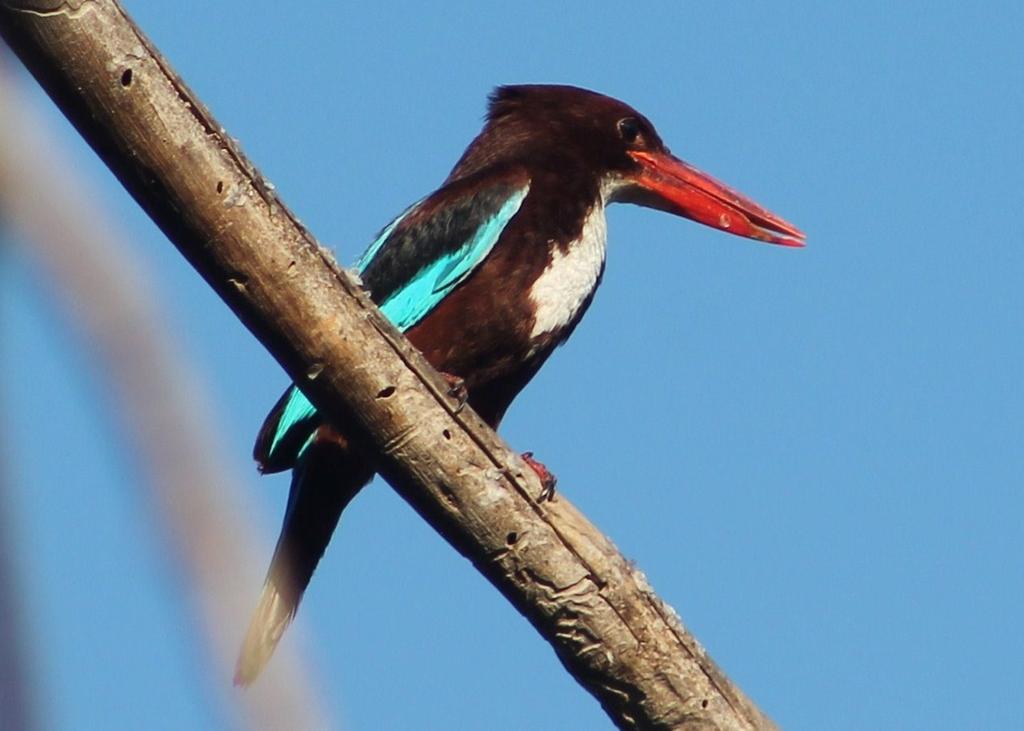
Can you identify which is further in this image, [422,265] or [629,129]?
[629,129]

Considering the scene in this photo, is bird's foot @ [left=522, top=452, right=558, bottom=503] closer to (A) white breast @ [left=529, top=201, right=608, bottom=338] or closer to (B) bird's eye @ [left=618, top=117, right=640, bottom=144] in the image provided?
(A) white breast @ [left=529, top=201, right=608, bottom=338]

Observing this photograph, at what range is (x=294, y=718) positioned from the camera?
726mm

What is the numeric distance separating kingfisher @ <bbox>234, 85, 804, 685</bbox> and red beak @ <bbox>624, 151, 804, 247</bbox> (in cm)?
26

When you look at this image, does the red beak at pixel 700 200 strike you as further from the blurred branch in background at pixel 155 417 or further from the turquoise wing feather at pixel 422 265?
the blurred branch in background at pixel 155 417

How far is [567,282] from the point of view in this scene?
13.9 feet

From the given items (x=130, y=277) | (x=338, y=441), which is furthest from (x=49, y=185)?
(x=338, y=441)

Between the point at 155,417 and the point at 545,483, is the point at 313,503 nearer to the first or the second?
the point at 545,483

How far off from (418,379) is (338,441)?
1312mm

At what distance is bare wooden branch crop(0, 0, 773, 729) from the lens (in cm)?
221

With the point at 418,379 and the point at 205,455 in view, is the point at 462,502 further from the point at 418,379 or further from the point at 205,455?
the point at 205,455

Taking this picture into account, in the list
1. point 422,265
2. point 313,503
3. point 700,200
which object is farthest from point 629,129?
point 313,503

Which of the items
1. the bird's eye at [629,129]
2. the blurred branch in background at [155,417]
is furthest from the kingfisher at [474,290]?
the blurred branch in background at [155,417]

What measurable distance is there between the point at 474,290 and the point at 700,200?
4.60 feet

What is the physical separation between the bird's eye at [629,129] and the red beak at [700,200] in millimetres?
52
